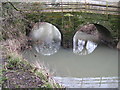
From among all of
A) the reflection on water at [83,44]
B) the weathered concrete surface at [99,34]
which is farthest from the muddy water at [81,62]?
the weathered concrete surface at [99,34]

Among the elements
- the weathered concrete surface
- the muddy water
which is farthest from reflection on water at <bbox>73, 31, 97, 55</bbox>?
the muddy water

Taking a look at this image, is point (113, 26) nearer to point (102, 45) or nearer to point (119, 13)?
point (119, 13)

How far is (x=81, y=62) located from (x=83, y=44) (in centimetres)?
523

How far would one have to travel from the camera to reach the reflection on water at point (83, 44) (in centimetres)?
1514

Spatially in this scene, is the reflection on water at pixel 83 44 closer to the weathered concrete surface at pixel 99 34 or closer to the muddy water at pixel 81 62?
the weathered concrete surface at pixel 99 34

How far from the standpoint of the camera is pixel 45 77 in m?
5.43

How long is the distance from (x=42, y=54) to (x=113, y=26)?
6.05 m

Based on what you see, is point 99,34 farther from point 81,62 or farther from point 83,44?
point 81,62

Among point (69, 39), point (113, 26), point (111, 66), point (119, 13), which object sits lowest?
point (111, 66)

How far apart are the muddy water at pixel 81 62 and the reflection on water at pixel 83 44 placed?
2.33ft

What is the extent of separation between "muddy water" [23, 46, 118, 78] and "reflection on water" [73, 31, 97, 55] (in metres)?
0.71

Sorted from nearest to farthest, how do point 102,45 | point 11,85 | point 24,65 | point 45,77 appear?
1. point 11,85
2. point 45,77
3. point 24,65
4. point 102,45

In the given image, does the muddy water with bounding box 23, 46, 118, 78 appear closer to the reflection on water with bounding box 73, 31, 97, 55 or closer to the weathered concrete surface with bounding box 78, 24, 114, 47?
the reflection on water with bounding box 73, 31, 97, 55

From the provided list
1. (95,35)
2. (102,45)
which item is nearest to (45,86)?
(102,45)
